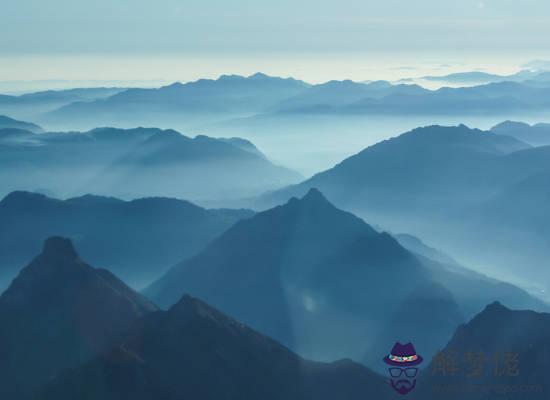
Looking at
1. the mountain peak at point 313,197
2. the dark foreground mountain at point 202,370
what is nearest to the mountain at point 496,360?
the dark foreground mountain at point 202,370

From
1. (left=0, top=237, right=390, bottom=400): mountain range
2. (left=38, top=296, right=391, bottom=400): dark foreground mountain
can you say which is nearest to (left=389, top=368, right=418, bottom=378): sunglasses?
(left=38, top=296, right=391, bottom=400): dark foreground mountain

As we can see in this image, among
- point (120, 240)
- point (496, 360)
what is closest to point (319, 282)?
point (496, 360)

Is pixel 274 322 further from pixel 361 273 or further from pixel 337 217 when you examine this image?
pixel 337 217

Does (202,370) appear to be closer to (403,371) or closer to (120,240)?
(403,371)

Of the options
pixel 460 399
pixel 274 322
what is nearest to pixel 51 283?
pixel 274 322

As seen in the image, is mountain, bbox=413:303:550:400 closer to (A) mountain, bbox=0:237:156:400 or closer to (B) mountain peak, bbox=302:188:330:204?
(A) mountain, bbox=0:237:156:400
